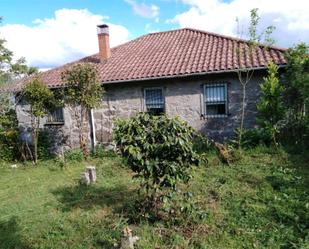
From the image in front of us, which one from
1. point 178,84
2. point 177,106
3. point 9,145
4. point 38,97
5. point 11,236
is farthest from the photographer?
point 9,145

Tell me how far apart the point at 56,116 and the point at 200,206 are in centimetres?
918

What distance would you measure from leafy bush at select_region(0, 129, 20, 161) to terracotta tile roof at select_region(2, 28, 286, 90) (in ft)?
7.01

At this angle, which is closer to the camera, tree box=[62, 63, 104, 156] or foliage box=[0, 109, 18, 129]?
tree box=[62, 63, 104, 156]

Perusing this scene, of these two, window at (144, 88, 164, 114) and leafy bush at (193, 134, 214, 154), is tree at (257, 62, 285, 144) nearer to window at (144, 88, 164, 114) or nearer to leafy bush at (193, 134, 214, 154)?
leafy bush at (193, 134, 214, 154)

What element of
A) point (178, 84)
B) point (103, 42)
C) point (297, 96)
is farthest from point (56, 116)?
point (297, 96)

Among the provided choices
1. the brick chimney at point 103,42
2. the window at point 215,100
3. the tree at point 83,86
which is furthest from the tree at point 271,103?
the brick chimney at point 103,42

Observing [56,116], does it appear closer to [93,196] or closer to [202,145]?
[202,145]

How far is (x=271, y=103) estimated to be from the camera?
9148 mm

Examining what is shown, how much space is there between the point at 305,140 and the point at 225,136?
2.50 metres

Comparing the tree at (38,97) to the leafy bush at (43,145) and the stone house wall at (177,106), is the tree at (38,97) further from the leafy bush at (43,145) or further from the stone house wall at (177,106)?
the leafy bush at (43,145)

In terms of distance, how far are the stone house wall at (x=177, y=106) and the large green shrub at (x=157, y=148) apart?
18.5 ft

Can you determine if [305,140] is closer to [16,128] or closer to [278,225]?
[278,225]

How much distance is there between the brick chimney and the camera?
44.4 feet

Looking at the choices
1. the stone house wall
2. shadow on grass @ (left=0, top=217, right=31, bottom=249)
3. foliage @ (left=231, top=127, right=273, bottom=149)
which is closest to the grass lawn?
shadow on grass @ (left=0, top=217, right=31, bottom=249)
